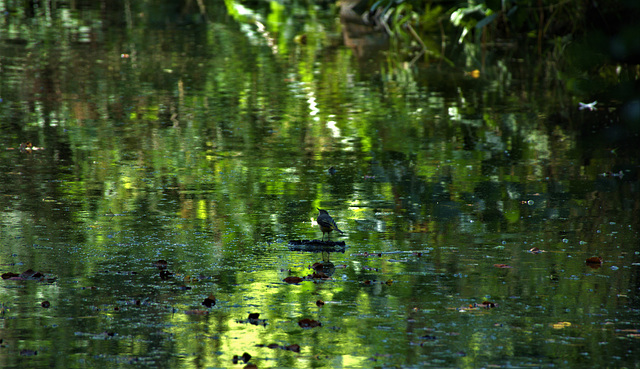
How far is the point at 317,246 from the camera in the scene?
249 inches

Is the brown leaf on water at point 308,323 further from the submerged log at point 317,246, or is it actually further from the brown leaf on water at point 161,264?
the submerged log at point 317,246

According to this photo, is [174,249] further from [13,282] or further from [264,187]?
[264,187]

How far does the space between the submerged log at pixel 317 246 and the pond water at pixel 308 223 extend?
0.03m

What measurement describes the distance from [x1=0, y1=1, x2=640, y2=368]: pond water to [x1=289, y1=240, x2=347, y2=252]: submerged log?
0.03m

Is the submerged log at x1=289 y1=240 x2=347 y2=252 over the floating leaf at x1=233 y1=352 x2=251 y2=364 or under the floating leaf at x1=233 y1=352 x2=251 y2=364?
under

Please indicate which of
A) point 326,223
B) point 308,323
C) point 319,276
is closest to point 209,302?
point 308,323

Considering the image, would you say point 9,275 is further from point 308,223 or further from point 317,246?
point 308,223

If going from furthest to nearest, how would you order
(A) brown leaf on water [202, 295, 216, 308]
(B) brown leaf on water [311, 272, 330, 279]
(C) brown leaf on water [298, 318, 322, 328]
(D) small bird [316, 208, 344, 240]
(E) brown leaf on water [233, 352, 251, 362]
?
(D) small bird [316, 208, 344, 240]
(B) brown leaf on water [311, 272, 330, 279]
(A) brown leaf on water [202, 295, 216, 308]
(C) brown leaf on water [298, 318, 322, 328]
(E) brown leaf on water [233, 352, 251, 362]

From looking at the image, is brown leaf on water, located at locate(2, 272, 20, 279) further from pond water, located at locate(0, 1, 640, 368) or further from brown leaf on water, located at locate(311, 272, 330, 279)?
brown leaf on water, located at locate(311, 272, 330, 279)

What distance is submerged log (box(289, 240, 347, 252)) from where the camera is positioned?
6305 mm

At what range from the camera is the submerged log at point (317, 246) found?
630cm

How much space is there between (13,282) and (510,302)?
8.41ft

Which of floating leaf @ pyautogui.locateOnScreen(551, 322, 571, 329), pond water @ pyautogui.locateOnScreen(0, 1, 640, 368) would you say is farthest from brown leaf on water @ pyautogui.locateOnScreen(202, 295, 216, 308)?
floating leaf @ pyautogui.locateOnScreen(551, 322, 571, 329)

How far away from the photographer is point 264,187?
26.5ft
